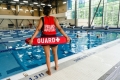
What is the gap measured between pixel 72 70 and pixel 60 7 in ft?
76.2

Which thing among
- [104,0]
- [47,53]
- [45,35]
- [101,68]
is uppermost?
[104,0]

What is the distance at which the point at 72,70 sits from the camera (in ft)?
6.93

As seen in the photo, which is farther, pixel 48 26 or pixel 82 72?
pixel 82 72

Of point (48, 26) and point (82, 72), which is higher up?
point (48, 26)

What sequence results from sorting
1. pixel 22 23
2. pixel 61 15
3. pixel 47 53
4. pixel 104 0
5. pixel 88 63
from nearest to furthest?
1. pixel 47 53
2. pixel 88 63
3. pixel 104 0
4. pixel 61 15
5. pixel 22 23

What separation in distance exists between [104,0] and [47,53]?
1598cm

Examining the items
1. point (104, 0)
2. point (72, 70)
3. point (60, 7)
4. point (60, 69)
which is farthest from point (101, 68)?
point (60, 7)

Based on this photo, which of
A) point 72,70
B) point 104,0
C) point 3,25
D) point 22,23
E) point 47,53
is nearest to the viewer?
point 47,53

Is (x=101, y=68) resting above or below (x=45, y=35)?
below

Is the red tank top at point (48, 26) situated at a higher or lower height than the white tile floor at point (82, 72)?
higher

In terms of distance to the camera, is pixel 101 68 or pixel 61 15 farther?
pixel 61 15

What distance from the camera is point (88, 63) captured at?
2.47 metres

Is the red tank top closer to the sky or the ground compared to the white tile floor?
closer to the sky

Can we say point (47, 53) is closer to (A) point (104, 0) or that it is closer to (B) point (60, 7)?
(A) point (104, 0)
